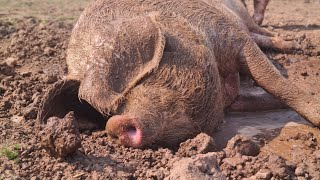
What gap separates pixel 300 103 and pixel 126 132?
166 centimetres

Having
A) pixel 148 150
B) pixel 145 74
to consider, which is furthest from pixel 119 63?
pixel 148 150

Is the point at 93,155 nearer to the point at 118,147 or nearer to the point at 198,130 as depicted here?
the point at 118,147

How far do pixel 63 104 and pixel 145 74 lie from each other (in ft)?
2.64

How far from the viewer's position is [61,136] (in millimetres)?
3248

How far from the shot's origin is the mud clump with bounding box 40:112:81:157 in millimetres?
3250

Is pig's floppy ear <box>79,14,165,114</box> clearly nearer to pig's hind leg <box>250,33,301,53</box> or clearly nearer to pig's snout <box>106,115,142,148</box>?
pig's snout <box>106,115,142,148</box>

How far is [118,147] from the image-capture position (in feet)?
12.1

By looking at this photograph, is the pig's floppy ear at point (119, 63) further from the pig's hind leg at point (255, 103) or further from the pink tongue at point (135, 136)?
the pig's hind leg at point (255, 103)

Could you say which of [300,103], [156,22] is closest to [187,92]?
[156,22]

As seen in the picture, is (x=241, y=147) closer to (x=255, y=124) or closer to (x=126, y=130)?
(x=126, y=130)

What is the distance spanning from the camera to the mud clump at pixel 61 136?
3.25 m

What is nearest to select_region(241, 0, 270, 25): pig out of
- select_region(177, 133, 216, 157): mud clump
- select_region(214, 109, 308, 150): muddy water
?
select_region(214, 109, 308, 150): muddy water

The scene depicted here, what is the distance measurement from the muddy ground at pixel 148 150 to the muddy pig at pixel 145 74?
181 millimetres

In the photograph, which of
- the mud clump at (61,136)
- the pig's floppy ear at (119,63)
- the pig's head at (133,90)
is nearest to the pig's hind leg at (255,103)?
the pig's head at (133,90)
